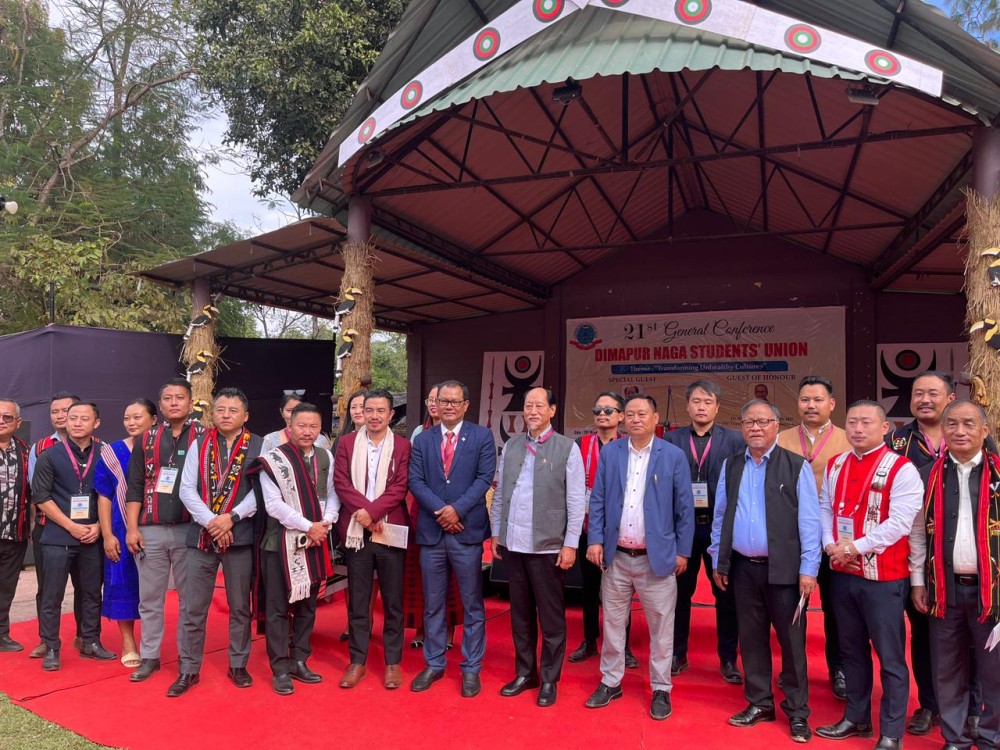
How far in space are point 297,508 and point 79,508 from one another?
1488mm

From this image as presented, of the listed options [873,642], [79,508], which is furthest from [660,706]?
[79,508]

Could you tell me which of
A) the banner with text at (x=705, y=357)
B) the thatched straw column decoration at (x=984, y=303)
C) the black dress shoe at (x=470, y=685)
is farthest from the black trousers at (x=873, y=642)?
the banner with text at (x=705, y=357)

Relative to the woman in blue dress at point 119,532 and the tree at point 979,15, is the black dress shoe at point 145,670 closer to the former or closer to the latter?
the woman in blue dress at point 119,532

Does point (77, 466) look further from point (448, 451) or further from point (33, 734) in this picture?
point (448, 451)

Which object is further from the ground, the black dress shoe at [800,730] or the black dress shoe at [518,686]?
the black dress shoe at [800,730]

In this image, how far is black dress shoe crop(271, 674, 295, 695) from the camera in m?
3.68

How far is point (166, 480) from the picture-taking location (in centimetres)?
387

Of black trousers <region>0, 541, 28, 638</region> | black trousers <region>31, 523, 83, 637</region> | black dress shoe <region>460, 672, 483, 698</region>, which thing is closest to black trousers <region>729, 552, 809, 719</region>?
black dress shoe <region>460, 672, 483, 698</region>

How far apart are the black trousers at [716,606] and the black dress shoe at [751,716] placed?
0.58 m

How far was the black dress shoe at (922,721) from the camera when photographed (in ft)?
10.4

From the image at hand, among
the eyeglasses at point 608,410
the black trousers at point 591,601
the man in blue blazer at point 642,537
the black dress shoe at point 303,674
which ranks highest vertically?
the eyeglasses at point 608,410

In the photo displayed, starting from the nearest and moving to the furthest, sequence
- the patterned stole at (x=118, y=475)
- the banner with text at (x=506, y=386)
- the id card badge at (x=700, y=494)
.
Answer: the id card badge at (x=700, y=494), the patterned stole at (x=118, y=475), the banner with text at (x=506, y=386)

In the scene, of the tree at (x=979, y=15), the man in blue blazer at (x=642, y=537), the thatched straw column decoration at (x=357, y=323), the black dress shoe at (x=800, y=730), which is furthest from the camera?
the tree at (x=979, y=15)

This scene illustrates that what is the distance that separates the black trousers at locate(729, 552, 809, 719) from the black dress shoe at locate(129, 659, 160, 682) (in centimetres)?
310
